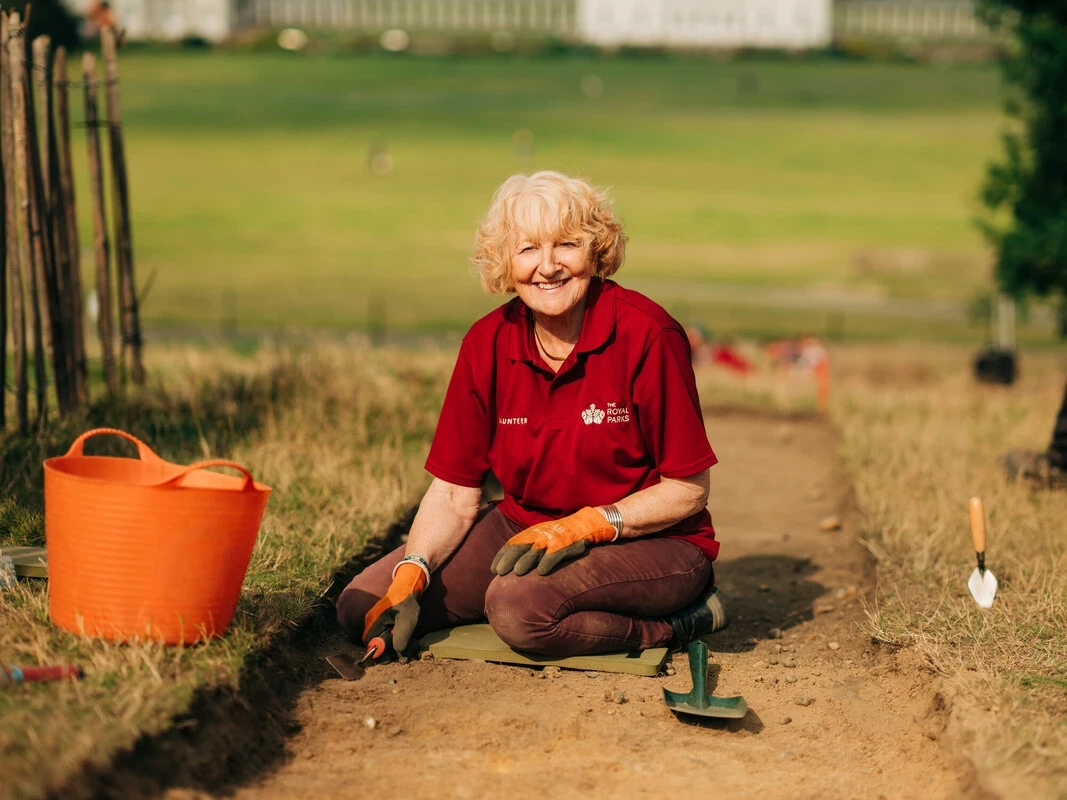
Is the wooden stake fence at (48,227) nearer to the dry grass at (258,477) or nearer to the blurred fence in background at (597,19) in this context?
the dry grass at (258,477)

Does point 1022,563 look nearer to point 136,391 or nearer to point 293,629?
point 293,629

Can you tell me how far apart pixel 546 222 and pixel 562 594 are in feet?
3.93

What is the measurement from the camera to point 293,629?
448 cm

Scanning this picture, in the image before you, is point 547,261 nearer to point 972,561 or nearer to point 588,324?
point 588,324

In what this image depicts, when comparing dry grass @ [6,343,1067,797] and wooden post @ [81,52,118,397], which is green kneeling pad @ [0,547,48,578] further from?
wooden post @ [81,52,118,397]

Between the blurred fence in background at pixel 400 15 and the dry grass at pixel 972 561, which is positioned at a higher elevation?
the blurred fence in background at pixel 400 15

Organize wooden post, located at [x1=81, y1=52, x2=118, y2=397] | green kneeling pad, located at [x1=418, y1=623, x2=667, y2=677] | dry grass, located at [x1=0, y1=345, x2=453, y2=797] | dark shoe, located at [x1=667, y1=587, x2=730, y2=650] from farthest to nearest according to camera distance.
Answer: wooden post, located at [x1=81, y1=52, x2=118, y2=397]
dark shoe, located at [x1=667, y1=587, x2=730, y2=650]
green kneeling pad, located at [x1=418, y1=623, x2=667, y2=677]
dry grass, located at [x1=0, y1=345, x2=453, y2=797]

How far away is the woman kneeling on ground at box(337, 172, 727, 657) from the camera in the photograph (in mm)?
4328

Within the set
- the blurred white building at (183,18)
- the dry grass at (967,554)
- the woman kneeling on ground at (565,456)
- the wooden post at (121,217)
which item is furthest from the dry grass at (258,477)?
the blurred white building at (183,18)

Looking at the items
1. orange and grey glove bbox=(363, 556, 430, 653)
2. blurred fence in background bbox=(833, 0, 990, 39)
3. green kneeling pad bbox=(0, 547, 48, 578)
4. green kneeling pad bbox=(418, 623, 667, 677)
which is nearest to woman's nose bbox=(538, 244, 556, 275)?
orange and grey glove bbox=(363, 556, 430, 653)

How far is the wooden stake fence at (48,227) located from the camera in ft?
21.0

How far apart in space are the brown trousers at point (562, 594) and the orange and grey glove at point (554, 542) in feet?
0.16

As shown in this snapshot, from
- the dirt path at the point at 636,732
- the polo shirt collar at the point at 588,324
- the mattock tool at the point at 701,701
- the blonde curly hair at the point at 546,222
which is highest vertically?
the blonde curly hair at the point at 546,222

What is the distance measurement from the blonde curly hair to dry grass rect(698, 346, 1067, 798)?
1.69 meters
